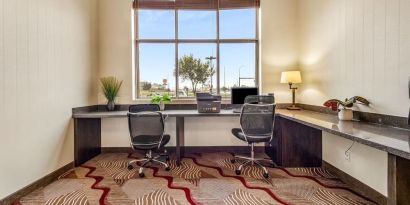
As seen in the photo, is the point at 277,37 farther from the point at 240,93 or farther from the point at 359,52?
the point at 359,52

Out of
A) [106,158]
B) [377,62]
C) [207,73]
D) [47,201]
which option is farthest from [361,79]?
[106,158]

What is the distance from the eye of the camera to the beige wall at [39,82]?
2453 mm

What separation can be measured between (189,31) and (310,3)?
86.2 inches

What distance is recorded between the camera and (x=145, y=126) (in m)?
3.31

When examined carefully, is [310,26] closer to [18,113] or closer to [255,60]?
[255,60]

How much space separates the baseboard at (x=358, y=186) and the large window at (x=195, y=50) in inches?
82.9

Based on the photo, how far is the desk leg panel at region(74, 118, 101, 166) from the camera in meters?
3.71

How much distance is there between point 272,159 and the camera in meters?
3.97

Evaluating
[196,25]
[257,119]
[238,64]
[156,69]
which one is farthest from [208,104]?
[196,25]

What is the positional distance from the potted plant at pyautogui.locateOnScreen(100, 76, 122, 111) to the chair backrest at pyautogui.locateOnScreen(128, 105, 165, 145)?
1.31 metres

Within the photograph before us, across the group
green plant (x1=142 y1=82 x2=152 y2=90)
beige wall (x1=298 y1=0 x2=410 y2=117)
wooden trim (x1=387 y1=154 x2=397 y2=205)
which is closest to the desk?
green plant (x1=142 y1=82 x2=152 y2=90)

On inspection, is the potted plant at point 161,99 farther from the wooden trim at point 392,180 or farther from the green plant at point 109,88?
the wooden trim at point 392,180

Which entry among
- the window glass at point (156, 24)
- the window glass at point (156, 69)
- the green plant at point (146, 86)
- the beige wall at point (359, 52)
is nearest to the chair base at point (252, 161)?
the beige wall at point (359, 52)

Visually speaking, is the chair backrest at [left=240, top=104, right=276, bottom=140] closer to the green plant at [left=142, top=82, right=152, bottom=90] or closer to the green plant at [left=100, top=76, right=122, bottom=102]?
the green plant at [left=142, top=82, right=152, bottom=90]
